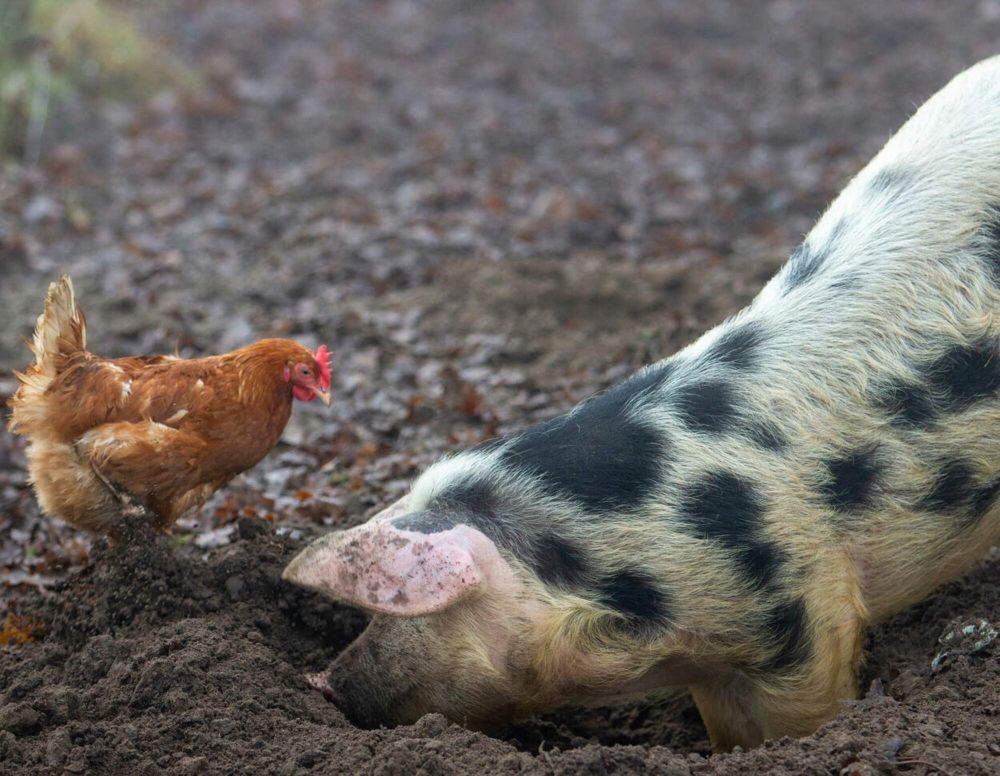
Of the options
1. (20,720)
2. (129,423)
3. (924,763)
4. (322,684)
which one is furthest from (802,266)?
(20,720)

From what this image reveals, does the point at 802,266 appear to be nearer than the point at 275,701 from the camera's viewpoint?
No

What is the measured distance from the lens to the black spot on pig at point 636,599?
342cm

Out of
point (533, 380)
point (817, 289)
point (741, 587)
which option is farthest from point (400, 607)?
point (533, 380)

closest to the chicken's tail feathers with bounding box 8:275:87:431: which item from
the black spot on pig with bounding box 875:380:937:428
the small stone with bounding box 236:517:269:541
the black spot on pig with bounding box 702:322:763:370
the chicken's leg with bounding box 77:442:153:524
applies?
the chicken's leg with bounding box 77:442:153:524

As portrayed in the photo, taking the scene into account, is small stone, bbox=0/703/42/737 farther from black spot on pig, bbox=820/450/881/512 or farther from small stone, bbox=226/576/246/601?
black spot on pig, bbox=820/450/881/512

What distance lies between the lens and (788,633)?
3441mm

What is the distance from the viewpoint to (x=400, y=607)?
3.26 m

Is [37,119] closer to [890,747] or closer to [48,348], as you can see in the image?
[48,348]

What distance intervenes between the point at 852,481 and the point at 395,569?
130 centimetres

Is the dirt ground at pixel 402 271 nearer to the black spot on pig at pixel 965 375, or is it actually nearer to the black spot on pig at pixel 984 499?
the black spot on pig at pixel 984 499

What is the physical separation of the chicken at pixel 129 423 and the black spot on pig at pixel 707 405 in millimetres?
1474

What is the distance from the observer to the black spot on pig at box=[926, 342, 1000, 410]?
3.57 meters

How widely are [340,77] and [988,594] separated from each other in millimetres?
10389

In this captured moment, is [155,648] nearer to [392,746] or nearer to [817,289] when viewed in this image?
[392,746]
